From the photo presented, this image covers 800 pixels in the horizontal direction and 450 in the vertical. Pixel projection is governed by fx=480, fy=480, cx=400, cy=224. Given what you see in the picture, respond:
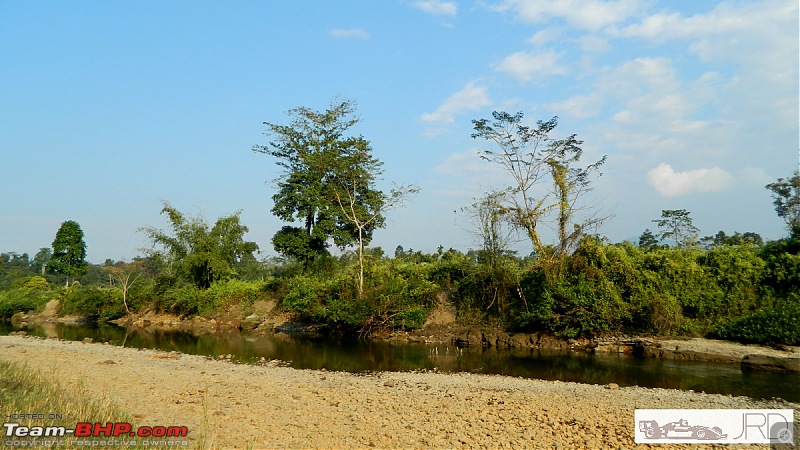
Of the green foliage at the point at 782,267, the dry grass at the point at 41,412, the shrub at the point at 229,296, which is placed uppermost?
the green foliage at the point at 782,267

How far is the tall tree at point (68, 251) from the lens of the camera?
4978 cm

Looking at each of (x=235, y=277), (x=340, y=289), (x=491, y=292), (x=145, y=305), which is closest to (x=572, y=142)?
(x=491, y=292)

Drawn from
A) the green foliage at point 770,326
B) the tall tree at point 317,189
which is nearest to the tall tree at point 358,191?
the tall tree at point 317,189

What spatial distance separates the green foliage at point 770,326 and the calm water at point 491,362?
314 cm

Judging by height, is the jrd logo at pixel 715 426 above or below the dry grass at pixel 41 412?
below

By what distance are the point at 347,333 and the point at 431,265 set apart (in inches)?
242

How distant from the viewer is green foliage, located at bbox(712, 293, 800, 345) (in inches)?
667

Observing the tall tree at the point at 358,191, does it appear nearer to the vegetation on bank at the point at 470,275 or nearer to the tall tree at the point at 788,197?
the vegetation on bank at the point at 470,275

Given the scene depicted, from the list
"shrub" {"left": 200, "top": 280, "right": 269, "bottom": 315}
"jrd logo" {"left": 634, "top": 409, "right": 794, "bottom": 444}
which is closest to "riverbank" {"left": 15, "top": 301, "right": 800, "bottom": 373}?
"shrub" {"left": 200, "top": 280, "right": 269, "bottom": 315}

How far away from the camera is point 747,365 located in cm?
1491

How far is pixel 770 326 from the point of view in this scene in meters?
17.5

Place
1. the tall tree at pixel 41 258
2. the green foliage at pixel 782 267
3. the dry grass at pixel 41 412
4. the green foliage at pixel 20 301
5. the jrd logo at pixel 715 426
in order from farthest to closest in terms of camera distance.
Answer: the tall tree at pixel 41 258 < the green foliage at pixel 20 301 < the green foliage at pixel 782 267 < the jrd logo at pixel 715 426 < the dry grass at pixel 41 412

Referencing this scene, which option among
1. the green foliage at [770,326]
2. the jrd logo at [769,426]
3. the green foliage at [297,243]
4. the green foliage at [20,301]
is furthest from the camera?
the green foliage at [20,301]

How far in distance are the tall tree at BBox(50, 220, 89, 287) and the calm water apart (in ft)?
97.6
